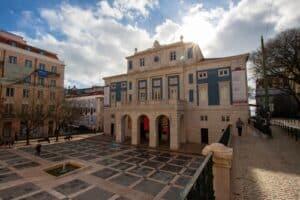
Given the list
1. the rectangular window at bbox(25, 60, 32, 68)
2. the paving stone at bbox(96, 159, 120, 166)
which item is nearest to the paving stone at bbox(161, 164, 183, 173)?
the paving stone at bbox(96, 159, 120, 166)

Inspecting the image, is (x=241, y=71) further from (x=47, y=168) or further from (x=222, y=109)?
(x=47, y=168)

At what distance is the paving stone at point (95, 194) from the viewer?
897 centimetres

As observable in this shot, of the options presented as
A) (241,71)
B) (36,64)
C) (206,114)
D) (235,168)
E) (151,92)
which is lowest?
(235,168)

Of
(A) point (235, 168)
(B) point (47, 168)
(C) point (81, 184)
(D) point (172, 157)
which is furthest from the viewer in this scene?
(D) point (172, 157)

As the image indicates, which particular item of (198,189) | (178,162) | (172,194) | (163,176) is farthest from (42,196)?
(178,162)

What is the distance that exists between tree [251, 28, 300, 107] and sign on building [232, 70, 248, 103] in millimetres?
2520

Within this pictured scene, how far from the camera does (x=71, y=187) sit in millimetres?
10172

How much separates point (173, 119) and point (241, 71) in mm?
11147

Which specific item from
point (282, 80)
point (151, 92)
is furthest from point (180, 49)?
point (282, 80)

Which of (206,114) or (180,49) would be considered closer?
(206,114)

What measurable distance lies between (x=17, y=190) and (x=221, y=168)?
12.4 m

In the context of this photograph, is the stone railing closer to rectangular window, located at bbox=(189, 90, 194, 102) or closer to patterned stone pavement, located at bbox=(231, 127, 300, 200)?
patterned stone pavement, located at bbox=(231, 127, 300, 200)

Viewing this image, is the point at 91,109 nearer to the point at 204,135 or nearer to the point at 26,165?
the point at 26,165

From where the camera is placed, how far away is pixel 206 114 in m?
22.8
